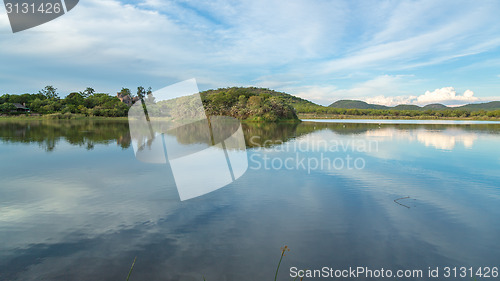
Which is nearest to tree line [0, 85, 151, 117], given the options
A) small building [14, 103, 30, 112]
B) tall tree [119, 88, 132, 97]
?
small building [14, 103, 30, 112]

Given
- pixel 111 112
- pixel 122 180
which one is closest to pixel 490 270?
pixel 122 180

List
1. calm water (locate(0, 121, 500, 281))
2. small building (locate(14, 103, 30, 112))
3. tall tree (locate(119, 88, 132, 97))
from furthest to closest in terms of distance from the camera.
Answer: tall tree (locate(119, 88, 132, 97)), small building (locate(14, 103, 30, 112)), calm water (locate(0, 121, 500, 281))

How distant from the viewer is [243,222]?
26.1 ft

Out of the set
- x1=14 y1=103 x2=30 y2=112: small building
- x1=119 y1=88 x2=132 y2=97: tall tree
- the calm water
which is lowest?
the calm water

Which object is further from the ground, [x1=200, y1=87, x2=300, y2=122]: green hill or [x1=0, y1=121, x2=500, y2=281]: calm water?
[x1=200, y1=87, x2=300, y2=122]: green hill

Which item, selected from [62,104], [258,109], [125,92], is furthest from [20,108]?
[258,109]

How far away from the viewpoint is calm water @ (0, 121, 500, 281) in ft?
19.0

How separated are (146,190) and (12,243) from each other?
487 cm

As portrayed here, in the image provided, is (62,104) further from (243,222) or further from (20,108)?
(243,222)

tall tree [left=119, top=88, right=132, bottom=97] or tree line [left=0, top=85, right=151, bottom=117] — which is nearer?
tree line [left=0, top=85, right=151, bottom=117]

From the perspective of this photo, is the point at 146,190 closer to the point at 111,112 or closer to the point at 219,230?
the point at 219,230

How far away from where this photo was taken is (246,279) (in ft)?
17.2

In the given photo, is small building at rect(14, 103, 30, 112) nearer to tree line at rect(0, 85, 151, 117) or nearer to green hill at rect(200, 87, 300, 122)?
tree line at rect(0, 85, 151, 117)

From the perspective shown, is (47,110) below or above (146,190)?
above
